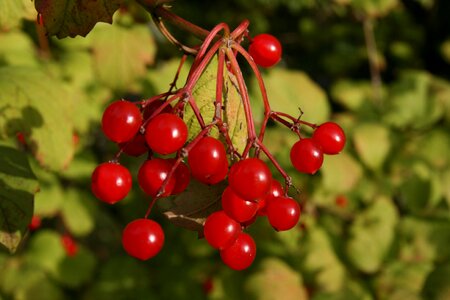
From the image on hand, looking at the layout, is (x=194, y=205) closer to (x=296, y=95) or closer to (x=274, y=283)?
(x=274, y=283)

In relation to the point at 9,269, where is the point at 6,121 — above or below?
above

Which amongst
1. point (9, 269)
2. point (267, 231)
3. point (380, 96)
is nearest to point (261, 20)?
point (380, 96)

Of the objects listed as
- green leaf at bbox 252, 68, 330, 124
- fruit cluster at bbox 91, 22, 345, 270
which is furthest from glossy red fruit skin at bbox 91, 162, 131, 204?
green leaf at bbox 252, 68, 330, 124

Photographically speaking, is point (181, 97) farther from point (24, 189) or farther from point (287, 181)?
point (24, 189)

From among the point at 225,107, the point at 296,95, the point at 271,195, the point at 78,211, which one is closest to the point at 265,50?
the point at 225,107

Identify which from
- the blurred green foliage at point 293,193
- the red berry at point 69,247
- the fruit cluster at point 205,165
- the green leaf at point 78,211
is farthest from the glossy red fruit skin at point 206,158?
the red berry at point 69,247

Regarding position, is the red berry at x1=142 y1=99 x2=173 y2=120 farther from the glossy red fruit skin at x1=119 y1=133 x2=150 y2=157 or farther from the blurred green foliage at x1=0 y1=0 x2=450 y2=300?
the blurred green foliage at x1=0 y1=0 x2=450 y2=300

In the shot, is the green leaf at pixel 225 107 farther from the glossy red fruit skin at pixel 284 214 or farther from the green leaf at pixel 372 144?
the green leaf at pixel 372 144
